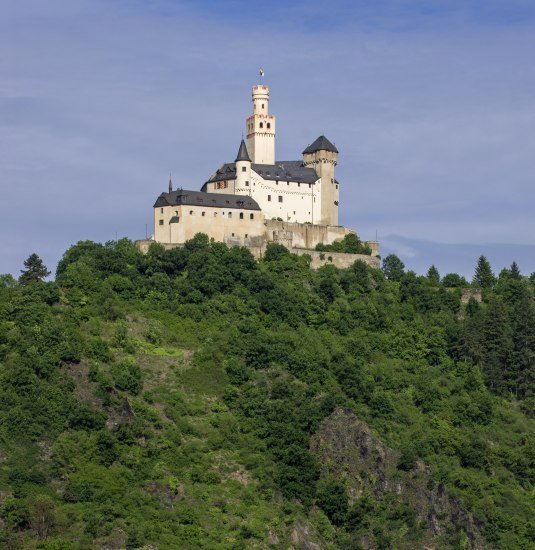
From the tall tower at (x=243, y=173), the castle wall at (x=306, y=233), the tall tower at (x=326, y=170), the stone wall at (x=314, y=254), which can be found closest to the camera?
the stone wall at (x=314, y=254)

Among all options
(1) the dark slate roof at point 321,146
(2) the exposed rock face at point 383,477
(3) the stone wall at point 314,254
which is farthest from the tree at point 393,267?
Answer: (2) the exposed rock face at point 383,477

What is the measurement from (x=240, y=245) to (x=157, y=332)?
1582cm

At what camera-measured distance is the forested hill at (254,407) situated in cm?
12744

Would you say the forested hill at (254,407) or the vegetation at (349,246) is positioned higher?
the vegetation at (349,246)

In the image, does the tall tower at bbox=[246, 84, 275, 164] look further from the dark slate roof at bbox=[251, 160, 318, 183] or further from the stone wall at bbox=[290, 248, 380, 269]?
the stone wall at bbox=[290, 248, 380, 269]

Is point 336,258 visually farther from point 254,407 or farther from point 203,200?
point 254,407

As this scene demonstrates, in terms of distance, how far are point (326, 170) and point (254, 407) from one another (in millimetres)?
35878

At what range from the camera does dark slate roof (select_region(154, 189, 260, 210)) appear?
6255 inches

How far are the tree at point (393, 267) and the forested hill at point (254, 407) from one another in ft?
4.73

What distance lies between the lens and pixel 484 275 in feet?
560

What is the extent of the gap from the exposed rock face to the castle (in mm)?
26752

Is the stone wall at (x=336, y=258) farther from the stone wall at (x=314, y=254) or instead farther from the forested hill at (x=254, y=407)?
the forested hill at (x=254, y=407)

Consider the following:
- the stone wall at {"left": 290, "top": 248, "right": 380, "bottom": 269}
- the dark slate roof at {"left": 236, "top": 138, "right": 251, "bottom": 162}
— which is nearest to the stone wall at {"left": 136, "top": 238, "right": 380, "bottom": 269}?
the stone wall at {"left": 290, "top": 248, "right": 380, "bottom": 269}

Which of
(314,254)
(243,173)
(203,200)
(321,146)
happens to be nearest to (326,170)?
(321,146)
